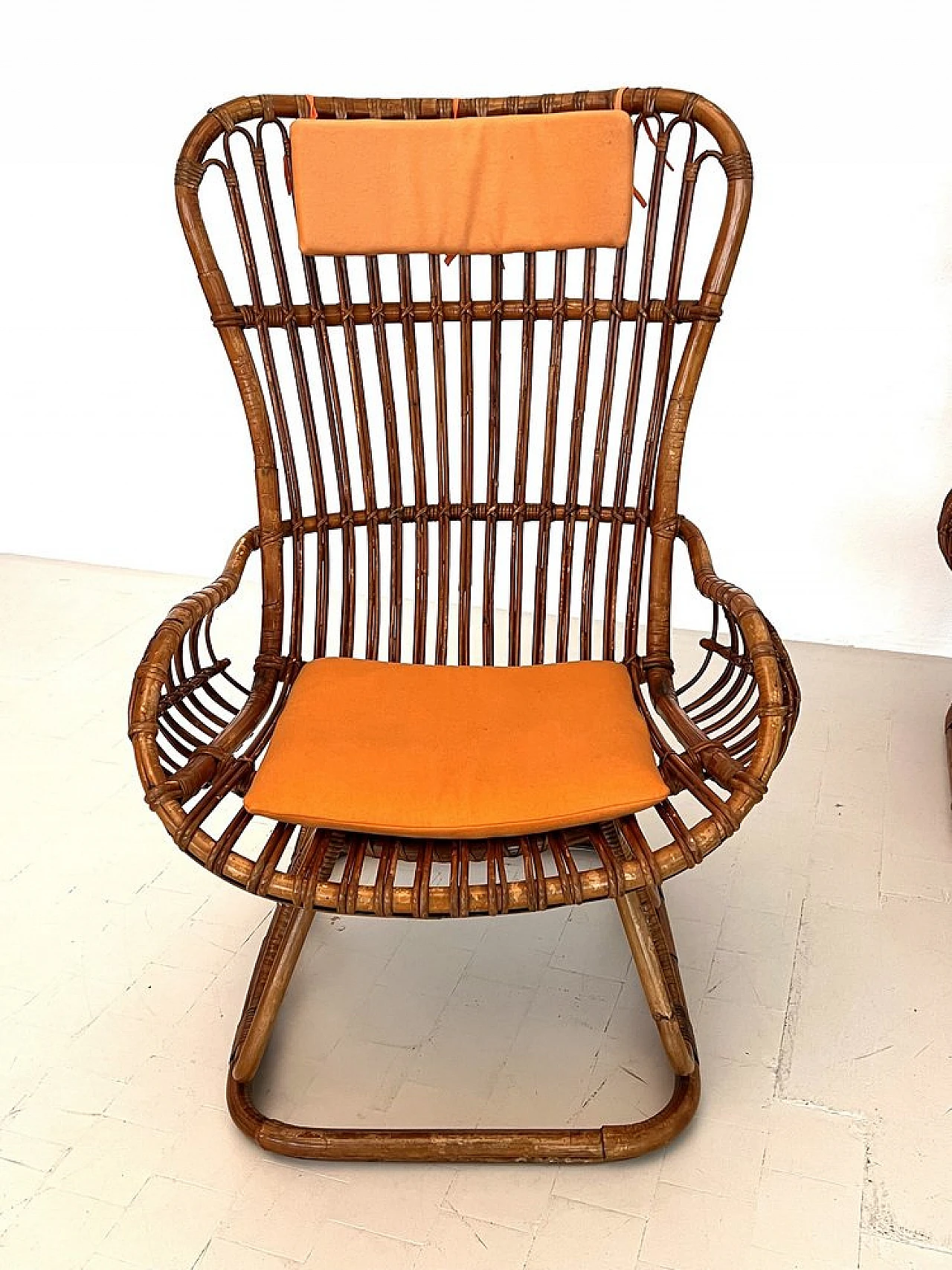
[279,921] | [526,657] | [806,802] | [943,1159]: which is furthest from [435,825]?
[526,657]

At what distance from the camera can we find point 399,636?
186 centimetres

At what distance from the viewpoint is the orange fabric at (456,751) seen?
1399 millimetres

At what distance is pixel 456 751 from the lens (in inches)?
60.4

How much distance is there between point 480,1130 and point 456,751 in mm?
426

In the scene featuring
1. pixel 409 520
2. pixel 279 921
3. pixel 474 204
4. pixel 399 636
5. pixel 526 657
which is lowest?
pixel 526 657

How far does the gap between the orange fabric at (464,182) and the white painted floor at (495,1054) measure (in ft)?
3.15

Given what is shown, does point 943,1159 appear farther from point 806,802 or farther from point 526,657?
point 526,657

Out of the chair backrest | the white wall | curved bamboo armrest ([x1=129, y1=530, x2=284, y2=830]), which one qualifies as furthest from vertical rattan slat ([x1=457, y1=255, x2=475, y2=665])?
the white wall

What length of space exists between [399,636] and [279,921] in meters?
0.45

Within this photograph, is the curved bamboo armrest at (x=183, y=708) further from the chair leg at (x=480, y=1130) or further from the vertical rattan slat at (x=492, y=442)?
the vertical rattan slat at (x=492, y=442)

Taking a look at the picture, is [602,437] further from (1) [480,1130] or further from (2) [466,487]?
(1) [480,1130]

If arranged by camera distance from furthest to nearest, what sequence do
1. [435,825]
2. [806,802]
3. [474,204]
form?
1. [806,802]
2. [474,204]
3. [435,825]

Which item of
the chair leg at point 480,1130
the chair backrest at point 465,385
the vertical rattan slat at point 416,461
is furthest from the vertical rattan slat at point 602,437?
the chair leg at point 480,1130

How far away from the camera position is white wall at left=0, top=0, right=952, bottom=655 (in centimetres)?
254
